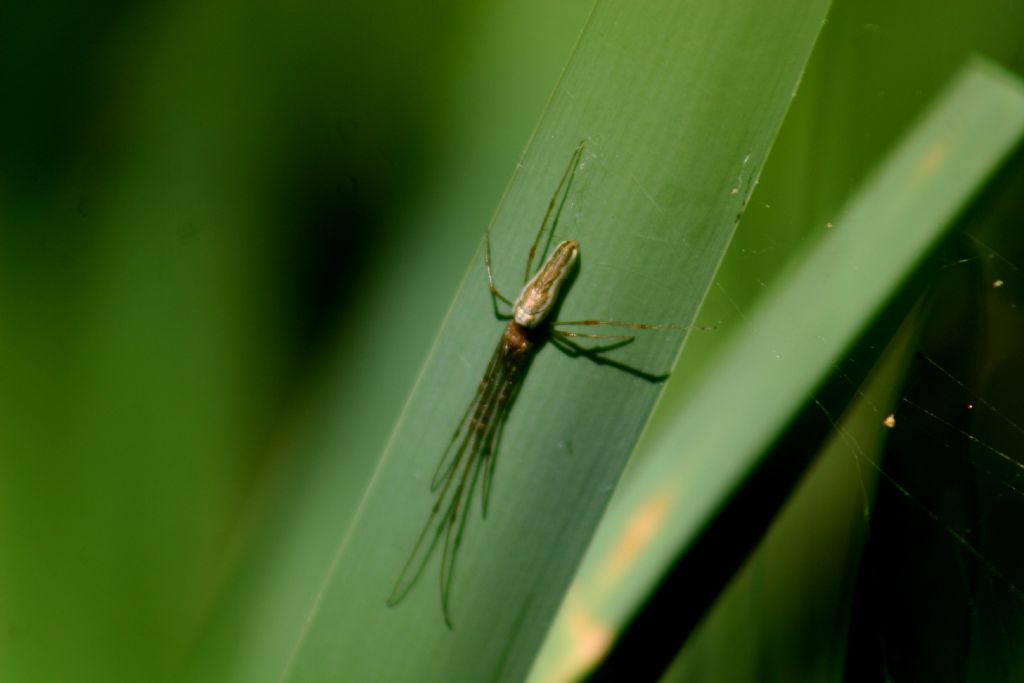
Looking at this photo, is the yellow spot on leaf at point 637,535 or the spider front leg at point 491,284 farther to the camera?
the spider front leg at point 491,284

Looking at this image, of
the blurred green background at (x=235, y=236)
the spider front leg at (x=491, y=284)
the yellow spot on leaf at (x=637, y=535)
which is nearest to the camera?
the yellow spot on leaf at (x=637, y=535)

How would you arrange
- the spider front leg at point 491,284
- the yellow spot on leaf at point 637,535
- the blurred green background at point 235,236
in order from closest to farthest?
1. the yellow spot on leaf at point 637,535
2. the blurred green background at point 235,236
3. the spider front leg at point 491,284

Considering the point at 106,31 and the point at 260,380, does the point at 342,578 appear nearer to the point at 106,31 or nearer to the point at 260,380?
the point at 260,380

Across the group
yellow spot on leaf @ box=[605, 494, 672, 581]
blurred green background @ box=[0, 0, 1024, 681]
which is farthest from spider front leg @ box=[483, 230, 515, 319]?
yellow spot on leaf @ box=[605, 494, 672, 581]

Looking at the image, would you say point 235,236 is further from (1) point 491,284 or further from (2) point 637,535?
(2) point 637,535

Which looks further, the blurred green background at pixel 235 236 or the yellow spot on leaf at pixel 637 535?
the blurred green background at pixel 235 236

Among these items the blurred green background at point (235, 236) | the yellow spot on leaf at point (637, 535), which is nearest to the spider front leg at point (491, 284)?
the blurred green background at point (235, 236)

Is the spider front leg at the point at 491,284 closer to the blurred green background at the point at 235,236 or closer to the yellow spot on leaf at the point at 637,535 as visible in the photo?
the blurred green background at the point at 235,236

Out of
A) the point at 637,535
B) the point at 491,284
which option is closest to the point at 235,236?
the point at 491,284

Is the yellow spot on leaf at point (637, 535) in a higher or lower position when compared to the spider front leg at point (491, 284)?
lower
